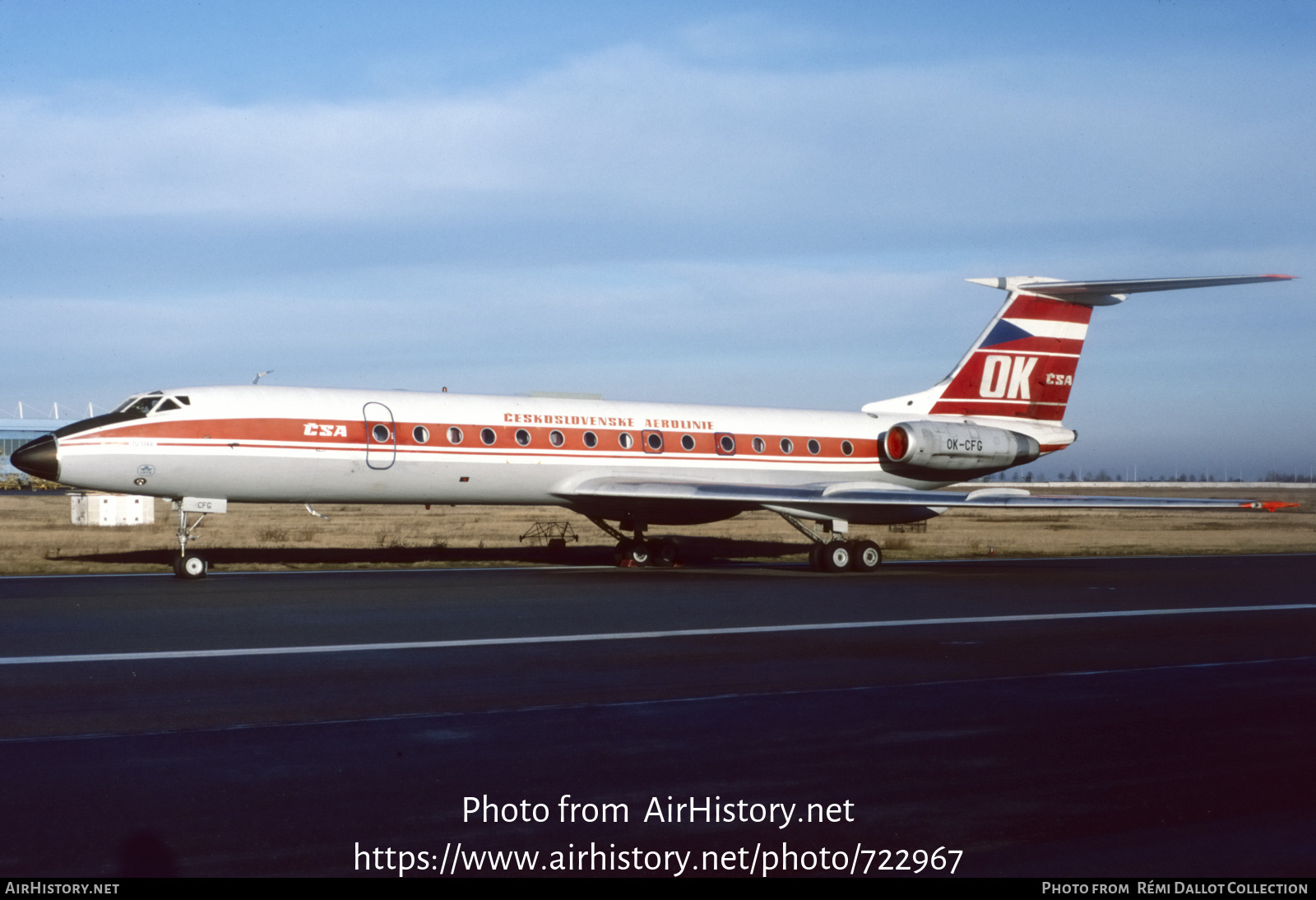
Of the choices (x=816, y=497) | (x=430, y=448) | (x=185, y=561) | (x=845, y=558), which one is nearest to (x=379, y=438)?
(x=430, y=448)

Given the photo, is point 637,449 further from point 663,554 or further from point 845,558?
point 845,558

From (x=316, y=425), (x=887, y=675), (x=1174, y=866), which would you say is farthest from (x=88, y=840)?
(x=316, y=425)

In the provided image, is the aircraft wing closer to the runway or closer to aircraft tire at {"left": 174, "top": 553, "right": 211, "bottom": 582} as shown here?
the runway

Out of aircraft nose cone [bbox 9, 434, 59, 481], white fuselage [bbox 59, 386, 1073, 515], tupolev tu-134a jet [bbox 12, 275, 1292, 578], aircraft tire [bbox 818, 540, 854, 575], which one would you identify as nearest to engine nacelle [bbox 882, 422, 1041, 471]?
tupolev tu-134a jet [bbox 12, 275, 1292, 578]

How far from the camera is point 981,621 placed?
14734mm

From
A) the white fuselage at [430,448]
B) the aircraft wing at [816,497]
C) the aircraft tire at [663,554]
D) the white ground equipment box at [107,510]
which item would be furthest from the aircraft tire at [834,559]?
the white ground equipment box at [107,510]

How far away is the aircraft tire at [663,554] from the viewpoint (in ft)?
81.9

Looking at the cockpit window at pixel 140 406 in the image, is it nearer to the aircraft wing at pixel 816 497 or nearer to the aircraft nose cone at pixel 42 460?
the aircraft nose cone at pixel 42 460

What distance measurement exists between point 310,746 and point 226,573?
14.6m

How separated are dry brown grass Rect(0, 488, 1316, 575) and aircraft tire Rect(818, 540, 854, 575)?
17.3 ft

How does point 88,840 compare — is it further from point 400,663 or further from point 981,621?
point 981,621

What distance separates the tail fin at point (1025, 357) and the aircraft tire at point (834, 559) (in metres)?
6.20

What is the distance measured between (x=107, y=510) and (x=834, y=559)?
87.0ft

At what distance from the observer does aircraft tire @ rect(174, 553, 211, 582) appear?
19422 millimetres
